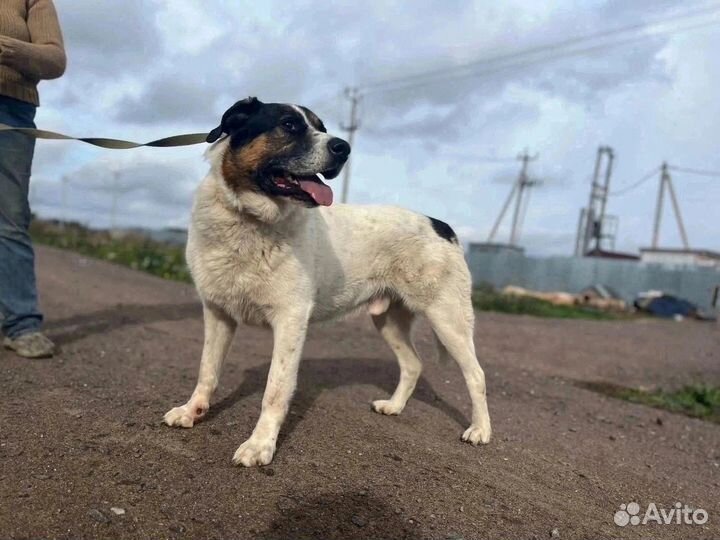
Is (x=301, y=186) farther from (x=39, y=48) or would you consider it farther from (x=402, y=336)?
(x=39, y=48)

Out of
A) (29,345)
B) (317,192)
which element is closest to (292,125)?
(317,192)

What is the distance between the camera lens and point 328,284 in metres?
3.62

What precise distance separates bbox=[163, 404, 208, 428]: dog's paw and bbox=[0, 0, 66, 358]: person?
1.67m

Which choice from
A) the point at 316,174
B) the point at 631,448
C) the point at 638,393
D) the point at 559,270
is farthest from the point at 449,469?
the point at 559,270

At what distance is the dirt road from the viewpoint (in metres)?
2.25

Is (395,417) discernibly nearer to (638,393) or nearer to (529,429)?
(529,429)

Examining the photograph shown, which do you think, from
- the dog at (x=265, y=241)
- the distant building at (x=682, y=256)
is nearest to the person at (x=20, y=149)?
the dog at (x=265, y=241)

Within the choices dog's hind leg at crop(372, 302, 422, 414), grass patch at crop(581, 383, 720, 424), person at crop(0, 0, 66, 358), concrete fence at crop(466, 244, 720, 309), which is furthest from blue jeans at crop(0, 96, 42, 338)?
concrete fence at crop(466, 244, 720, 309)

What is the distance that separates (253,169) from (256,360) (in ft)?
9.60

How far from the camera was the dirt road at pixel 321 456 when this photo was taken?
225 cm

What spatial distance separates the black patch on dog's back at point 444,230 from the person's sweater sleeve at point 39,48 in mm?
2732

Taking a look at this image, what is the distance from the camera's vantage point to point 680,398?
658cm

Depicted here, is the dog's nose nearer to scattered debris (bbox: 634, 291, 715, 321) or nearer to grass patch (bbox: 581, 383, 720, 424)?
grass patch (bbox: 581, 383, 720, 424)

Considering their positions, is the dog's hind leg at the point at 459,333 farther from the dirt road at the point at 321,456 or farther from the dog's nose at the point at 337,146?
the dog's nose at the point at 337,146
